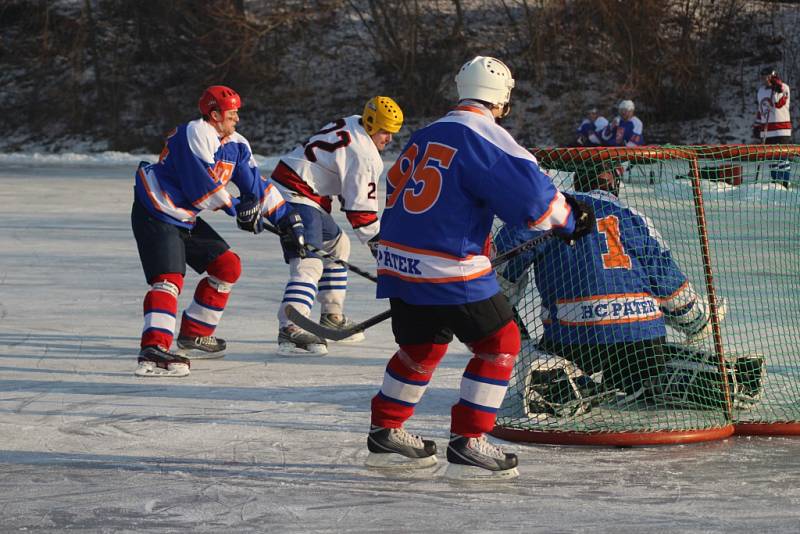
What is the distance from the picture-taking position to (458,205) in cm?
329

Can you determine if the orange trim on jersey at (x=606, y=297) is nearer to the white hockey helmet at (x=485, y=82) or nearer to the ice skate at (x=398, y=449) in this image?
the ice skate at (x=398, y=449)

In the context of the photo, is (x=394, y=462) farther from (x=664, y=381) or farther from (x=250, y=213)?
(x=250, y=213)

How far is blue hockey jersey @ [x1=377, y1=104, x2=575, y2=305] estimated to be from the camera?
128 inches

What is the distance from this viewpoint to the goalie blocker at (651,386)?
13.3ft

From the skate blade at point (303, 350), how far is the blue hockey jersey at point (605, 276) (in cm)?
145

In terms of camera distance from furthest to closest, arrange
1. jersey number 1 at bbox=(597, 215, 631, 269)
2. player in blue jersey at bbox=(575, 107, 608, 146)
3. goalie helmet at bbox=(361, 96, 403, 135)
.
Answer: player in blue jersey at bbox=(575, 107, 608, 146), goalie helmet at bbox=(361, 96, 403, 135), jersey number 1 at bbox=(597, 215, 631, 269)

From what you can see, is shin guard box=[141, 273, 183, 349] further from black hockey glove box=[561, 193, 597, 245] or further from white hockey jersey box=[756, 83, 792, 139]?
white hockey jersey box=[756, 83, 792, 139]

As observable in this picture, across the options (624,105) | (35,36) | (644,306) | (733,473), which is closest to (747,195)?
(644,306)

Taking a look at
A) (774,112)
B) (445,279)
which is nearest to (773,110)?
(774,112)

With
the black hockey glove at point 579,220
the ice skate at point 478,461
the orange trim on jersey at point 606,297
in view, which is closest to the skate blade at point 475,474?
the ice skate at point 478,461

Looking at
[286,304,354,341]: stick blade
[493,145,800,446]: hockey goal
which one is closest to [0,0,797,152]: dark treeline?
[286,304,354,341]: stick blade

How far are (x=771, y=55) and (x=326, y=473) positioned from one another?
18487 mm

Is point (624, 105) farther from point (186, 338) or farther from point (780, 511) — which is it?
point (780, 511)

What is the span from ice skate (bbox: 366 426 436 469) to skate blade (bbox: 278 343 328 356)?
5.71 feet
